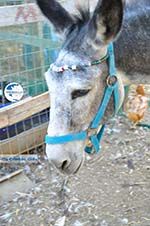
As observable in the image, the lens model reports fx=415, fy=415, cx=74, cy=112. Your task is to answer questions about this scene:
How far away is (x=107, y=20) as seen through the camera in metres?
1.77

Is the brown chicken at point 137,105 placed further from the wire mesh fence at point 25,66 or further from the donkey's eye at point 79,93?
the donkey's eye at point 79,93

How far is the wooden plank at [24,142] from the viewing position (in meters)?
3.27

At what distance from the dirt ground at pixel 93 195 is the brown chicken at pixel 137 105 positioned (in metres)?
0.31

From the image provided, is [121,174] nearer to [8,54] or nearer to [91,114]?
[91,114]

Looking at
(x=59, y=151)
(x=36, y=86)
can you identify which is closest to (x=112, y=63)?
(x=59, y=151)

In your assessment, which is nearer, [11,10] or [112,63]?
[112,63]

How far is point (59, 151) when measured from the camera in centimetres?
186

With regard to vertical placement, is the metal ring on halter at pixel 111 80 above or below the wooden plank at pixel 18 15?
below

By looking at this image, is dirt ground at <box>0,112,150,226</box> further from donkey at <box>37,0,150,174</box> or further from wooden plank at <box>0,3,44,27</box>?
wooden plank at <box>0,3,44,27</box>

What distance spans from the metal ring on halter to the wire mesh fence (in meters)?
1.16

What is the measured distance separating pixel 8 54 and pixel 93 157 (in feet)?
5.40

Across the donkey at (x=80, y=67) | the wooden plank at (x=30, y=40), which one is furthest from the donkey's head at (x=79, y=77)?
the wooden plank at (x=30, y=40)

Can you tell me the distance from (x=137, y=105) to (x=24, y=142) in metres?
1.05

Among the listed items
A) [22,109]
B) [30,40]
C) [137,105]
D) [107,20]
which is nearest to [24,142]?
[22,109]
